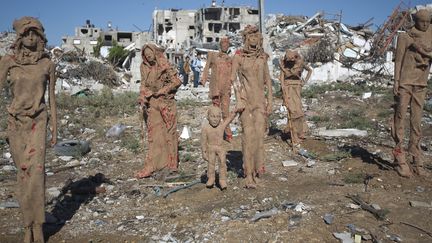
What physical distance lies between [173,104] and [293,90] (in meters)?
3.11

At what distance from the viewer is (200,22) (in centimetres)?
5181

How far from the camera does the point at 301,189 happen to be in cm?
613

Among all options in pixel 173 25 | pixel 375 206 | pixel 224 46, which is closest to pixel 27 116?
pixel 375 206

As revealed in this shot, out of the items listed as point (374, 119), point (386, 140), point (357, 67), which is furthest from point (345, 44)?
point (386, 140)

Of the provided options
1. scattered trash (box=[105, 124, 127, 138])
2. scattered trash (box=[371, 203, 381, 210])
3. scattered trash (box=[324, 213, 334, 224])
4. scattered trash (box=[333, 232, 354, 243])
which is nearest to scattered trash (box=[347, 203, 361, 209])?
scattered trash (box=[371, 203, 381, 210])

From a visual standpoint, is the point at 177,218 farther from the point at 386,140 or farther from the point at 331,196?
the point at 386,140

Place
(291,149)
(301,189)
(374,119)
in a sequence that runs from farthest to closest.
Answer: (374,119), (291,149), (301,189)

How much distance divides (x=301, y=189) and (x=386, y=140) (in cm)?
402

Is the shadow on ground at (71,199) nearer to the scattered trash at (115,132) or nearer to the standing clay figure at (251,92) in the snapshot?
the standing clay figure at (251,92)

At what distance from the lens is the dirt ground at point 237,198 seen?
4734 mm

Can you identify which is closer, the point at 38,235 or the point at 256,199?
the point at 38,235

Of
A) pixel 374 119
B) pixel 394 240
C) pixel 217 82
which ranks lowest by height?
pixel 394 240

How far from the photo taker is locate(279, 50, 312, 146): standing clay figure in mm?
8883

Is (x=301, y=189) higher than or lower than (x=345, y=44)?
lower
